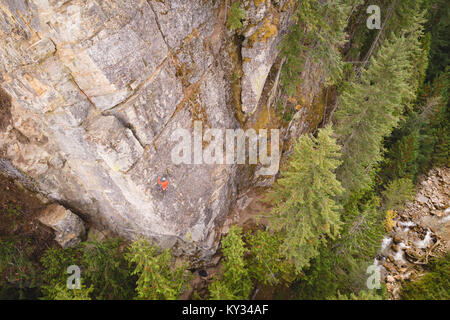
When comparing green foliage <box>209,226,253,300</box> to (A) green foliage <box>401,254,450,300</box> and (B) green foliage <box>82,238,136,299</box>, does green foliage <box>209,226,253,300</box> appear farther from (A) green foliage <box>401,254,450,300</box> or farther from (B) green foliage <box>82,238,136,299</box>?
(A) green foliage <box>401,254,450,300</box>

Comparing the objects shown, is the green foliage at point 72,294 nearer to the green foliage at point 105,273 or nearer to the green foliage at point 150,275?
the green foliage at point 105,273

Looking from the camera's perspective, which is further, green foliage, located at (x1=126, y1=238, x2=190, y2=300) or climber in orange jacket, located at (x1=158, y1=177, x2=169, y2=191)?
climber in orange jacket, located at (x1=158, y1=177, x2=169, y2=191)

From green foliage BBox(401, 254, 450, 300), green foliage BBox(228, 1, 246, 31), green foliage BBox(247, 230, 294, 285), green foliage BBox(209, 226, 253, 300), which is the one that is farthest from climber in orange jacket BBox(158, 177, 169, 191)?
green foliage BBox(401, 254, 450, 300)

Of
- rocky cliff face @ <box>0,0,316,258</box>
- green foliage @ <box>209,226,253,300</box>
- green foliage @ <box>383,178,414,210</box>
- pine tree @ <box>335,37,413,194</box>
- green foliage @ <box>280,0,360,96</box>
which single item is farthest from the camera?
green foliage @ <box>383,178,414,210</box>

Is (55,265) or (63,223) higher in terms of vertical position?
(63,223)

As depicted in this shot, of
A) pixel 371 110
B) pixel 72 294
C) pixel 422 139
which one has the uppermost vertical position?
pixel 422 139

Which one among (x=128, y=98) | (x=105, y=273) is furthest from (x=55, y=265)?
(x=128, y=98)

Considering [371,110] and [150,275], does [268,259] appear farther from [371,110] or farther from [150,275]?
[371,110]
